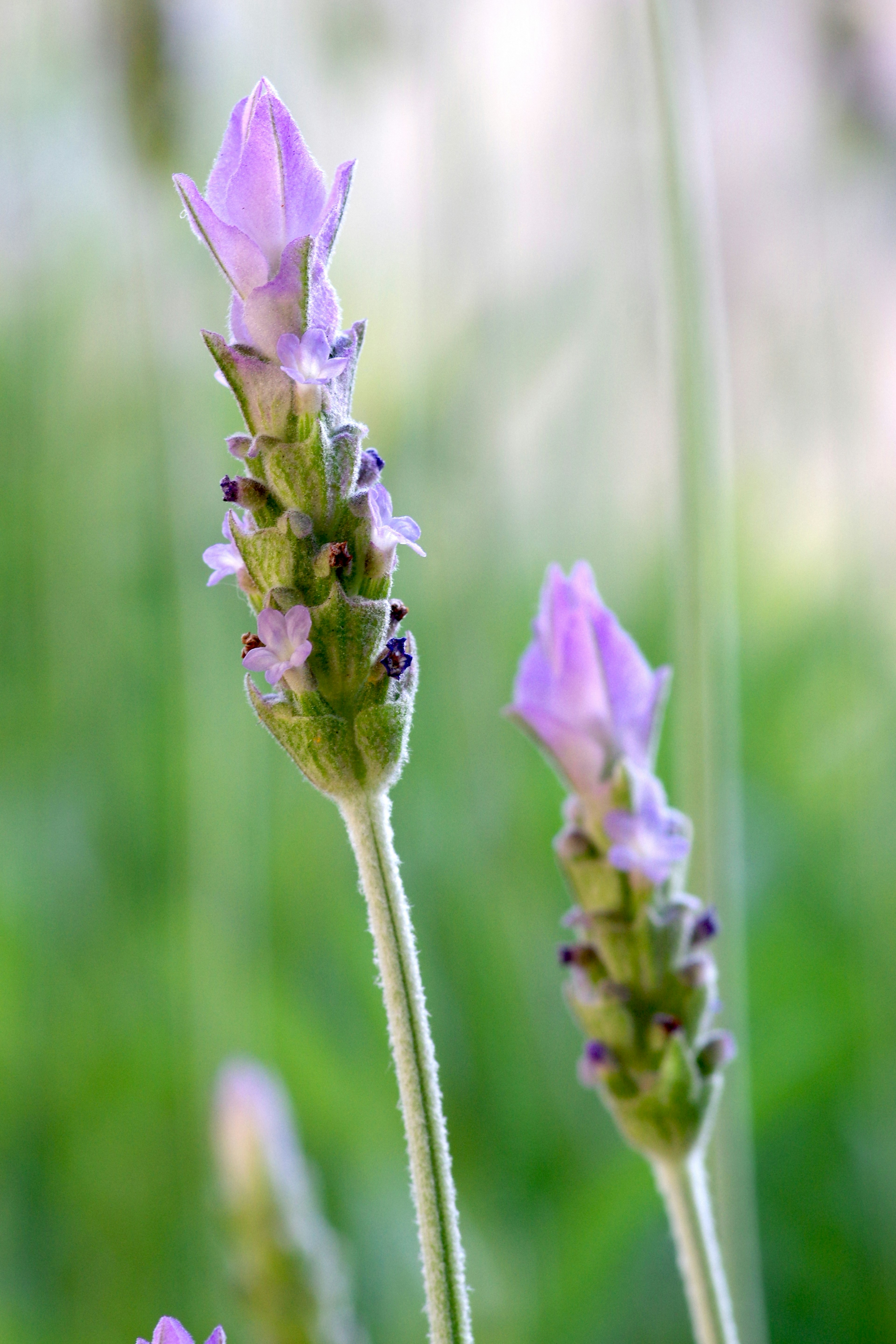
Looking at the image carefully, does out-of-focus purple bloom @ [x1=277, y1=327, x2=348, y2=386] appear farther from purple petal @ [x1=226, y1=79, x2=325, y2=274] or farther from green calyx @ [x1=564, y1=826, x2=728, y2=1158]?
green calyx @ [x1=564, y1=826, x2=728, y2=1158]

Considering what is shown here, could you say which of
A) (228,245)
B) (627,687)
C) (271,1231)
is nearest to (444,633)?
(271,1231)

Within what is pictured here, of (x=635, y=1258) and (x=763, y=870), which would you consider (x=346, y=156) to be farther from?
(x=635, y=1258)

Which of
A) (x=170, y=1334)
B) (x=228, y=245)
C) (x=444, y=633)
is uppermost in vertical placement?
(x=444, y=633)

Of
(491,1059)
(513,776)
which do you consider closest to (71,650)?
(513,776)

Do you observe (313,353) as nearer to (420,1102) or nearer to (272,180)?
(272,180)

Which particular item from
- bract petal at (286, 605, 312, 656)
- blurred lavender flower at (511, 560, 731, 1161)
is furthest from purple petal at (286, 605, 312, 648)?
blurred lavender flower at (511, 560, 731, 1161)
